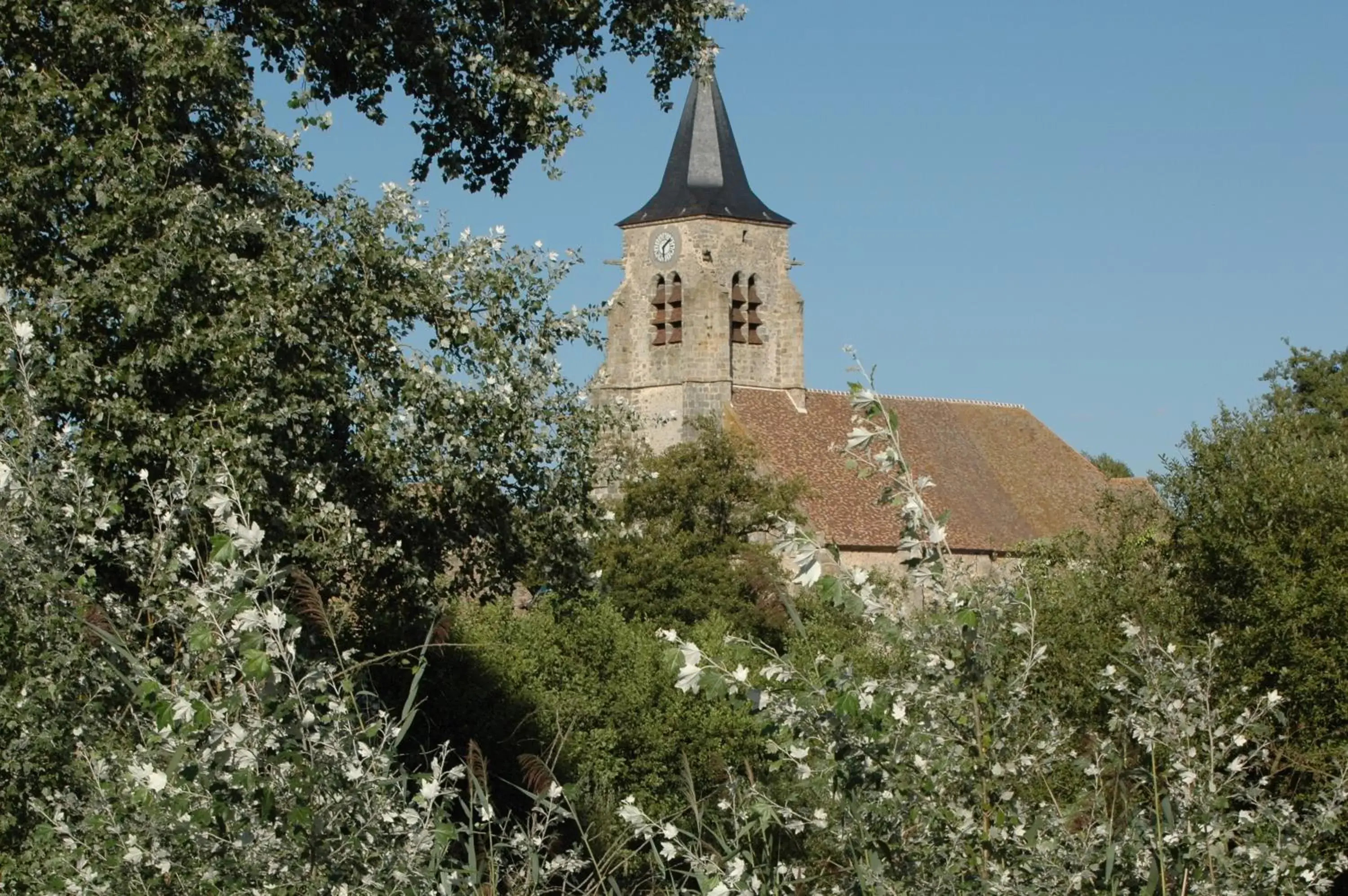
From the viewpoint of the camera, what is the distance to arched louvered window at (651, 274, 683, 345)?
60.3 meters

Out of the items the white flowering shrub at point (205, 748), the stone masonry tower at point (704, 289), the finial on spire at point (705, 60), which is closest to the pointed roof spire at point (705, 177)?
the stone masonry tower at point (704, 289)

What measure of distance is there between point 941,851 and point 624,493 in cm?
4040

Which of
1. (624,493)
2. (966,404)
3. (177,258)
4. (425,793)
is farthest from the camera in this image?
(966,404)

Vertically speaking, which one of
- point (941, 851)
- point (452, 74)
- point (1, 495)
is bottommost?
point (941, 851)

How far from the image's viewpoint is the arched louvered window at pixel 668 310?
6034 cm

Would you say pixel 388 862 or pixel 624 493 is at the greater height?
pixel 624 493

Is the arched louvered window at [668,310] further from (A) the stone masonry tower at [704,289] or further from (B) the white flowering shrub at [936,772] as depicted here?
(B) the white flowering shrub at [936,772]

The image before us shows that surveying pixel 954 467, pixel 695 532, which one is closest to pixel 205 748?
pixel 695 532

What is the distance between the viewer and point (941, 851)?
4.74 m

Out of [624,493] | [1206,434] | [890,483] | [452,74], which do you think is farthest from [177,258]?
[624,493]

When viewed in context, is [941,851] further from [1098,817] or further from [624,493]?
[624,493]

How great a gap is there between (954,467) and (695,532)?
791 inches

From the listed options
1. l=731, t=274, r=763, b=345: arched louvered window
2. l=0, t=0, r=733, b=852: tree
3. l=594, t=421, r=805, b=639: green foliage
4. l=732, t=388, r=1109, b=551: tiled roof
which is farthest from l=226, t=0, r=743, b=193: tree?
l=731, t=274, r=763, b=345: arched louvered window

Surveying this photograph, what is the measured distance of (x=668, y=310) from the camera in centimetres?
6088
